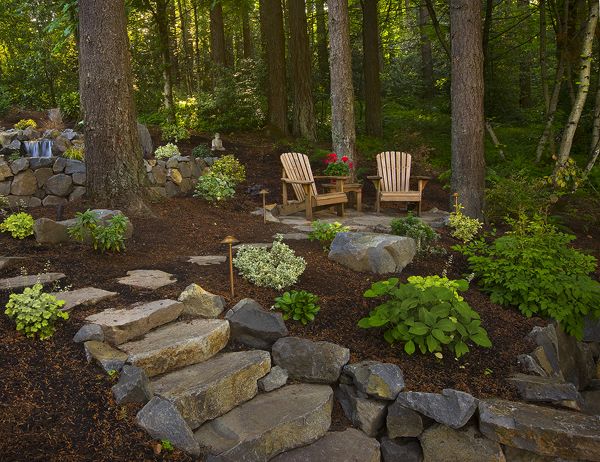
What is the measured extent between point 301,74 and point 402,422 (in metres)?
8.26

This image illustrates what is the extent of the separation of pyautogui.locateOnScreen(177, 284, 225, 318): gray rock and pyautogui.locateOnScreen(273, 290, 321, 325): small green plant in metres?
0.40

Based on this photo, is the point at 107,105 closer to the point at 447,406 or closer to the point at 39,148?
the point at 39,148

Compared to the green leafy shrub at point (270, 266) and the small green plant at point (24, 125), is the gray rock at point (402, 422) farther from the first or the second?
the small green plant at point (24, 125)

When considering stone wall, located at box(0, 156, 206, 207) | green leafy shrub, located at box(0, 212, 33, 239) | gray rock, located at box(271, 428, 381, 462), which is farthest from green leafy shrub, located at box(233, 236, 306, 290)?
stone wall, located at box(0, 156, 206, 207)

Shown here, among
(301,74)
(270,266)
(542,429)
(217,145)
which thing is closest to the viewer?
(542,429)

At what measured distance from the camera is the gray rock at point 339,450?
2.51m

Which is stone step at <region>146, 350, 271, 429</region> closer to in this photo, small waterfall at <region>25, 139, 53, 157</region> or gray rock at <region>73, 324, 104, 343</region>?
gray rock at <region>73, 324, 104, 343</region>

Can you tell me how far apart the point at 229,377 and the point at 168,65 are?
8.83 m

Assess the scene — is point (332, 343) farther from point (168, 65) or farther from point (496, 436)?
point (168, 65)

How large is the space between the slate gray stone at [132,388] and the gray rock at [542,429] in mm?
1686

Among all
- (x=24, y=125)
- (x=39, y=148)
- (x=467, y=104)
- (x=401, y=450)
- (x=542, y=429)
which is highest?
(x=24, y=125)

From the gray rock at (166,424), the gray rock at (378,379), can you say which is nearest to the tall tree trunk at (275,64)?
the gray rock at (378,379)

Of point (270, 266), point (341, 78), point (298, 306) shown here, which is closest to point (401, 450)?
point (298, 306)

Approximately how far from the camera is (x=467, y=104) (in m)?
6.27
